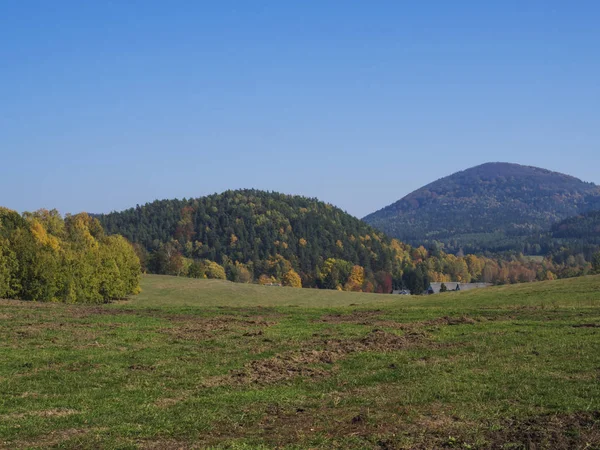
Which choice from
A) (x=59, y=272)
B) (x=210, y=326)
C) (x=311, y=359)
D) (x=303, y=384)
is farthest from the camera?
(x=59, y=272)

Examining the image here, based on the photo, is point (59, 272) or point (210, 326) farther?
point (59, 272)

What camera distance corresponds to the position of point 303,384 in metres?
20.5

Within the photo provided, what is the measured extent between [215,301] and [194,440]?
79.0 meters

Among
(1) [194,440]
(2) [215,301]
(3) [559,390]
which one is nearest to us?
(1) [194,440]

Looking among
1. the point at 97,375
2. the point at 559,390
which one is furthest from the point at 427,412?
the point at 97,375

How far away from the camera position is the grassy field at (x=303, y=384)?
14.1 m

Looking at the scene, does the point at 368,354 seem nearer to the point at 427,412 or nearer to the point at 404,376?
the point at 404,376

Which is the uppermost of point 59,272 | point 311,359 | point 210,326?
point 59,272

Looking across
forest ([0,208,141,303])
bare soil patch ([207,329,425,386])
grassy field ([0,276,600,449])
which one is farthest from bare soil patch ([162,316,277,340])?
Result: forest ([0,208,141,303])

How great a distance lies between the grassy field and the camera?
14.1 metres

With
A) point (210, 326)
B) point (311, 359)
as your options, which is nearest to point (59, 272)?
point (210, 326)

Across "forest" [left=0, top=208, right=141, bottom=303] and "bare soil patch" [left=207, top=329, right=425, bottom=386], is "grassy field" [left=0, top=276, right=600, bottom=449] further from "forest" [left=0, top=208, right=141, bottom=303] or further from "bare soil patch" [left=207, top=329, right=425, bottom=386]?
"forest" [left=0, top=208, right=141, bottom=303]

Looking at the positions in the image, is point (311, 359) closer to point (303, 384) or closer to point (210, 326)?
point (303, 384)

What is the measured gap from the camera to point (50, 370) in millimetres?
22688
